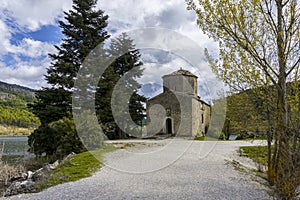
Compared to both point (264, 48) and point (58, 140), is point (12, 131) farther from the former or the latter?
point (264, 48)

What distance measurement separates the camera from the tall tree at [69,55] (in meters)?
19.6

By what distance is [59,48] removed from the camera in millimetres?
21797

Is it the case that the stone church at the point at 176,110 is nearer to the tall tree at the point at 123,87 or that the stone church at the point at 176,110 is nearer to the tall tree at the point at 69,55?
the tall tree at the point at 123,87

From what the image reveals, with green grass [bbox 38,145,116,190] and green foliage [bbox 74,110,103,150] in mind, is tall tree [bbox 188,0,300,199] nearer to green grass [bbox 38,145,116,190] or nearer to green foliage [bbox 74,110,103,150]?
green grass [bbox 38,145,116,190]

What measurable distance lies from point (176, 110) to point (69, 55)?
37.5ft

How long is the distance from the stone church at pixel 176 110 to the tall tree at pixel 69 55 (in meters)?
8.14

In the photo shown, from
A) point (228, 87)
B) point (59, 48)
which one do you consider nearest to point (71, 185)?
point (228, 87)

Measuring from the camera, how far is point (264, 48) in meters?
5.30

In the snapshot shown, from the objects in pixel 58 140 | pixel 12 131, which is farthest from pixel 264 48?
pixel 12 131

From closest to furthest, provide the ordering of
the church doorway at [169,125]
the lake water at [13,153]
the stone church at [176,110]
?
the lake water at [13,153] → the stone church at [176,110] → the church doorway at [169,125]

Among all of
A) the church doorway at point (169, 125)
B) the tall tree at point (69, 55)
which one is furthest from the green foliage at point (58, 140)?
the church doorway at point (169, 125)

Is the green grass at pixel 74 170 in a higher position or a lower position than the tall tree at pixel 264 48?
lower

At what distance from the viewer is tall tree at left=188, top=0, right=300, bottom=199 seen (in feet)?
16.2

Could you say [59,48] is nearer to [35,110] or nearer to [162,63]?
[35,110]
